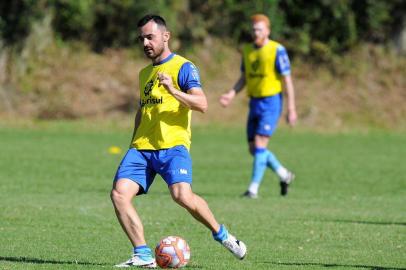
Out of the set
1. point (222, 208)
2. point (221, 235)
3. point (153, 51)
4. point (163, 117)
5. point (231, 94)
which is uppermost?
point (153, 51)

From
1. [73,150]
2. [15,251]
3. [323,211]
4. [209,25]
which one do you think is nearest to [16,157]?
[73,150]

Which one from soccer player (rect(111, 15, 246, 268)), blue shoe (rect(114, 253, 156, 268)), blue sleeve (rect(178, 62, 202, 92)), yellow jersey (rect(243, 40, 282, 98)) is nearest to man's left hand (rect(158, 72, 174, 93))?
soccer player (rect(111, 15, 246, 268))

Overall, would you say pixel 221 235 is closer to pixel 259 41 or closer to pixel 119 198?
pixel 119 198

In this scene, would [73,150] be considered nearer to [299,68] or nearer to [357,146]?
[357,146]

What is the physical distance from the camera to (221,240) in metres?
8.09

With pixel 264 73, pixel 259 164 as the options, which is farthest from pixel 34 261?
pixel 264 73

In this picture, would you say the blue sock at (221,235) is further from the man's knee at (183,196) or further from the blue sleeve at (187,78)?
the blue sleeve at (187,78)

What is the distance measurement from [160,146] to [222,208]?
4.69 meters

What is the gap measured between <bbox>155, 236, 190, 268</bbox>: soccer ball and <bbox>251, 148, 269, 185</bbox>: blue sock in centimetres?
629

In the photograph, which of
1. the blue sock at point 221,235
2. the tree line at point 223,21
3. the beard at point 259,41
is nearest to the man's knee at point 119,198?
the blue sock at point 221,235

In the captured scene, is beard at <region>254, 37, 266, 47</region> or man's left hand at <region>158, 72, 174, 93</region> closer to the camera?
man's left hand at <region>158, 72, 174, 93</region>

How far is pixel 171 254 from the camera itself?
305 inches

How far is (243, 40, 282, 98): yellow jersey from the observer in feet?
46.8

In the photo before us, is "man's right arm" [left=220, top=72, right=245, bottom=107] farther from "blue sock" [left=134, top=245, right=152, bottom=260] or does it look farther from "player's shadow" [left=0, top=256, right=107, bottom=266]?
"blue sock" [left=134, top=245, right=152, bottom=260]
